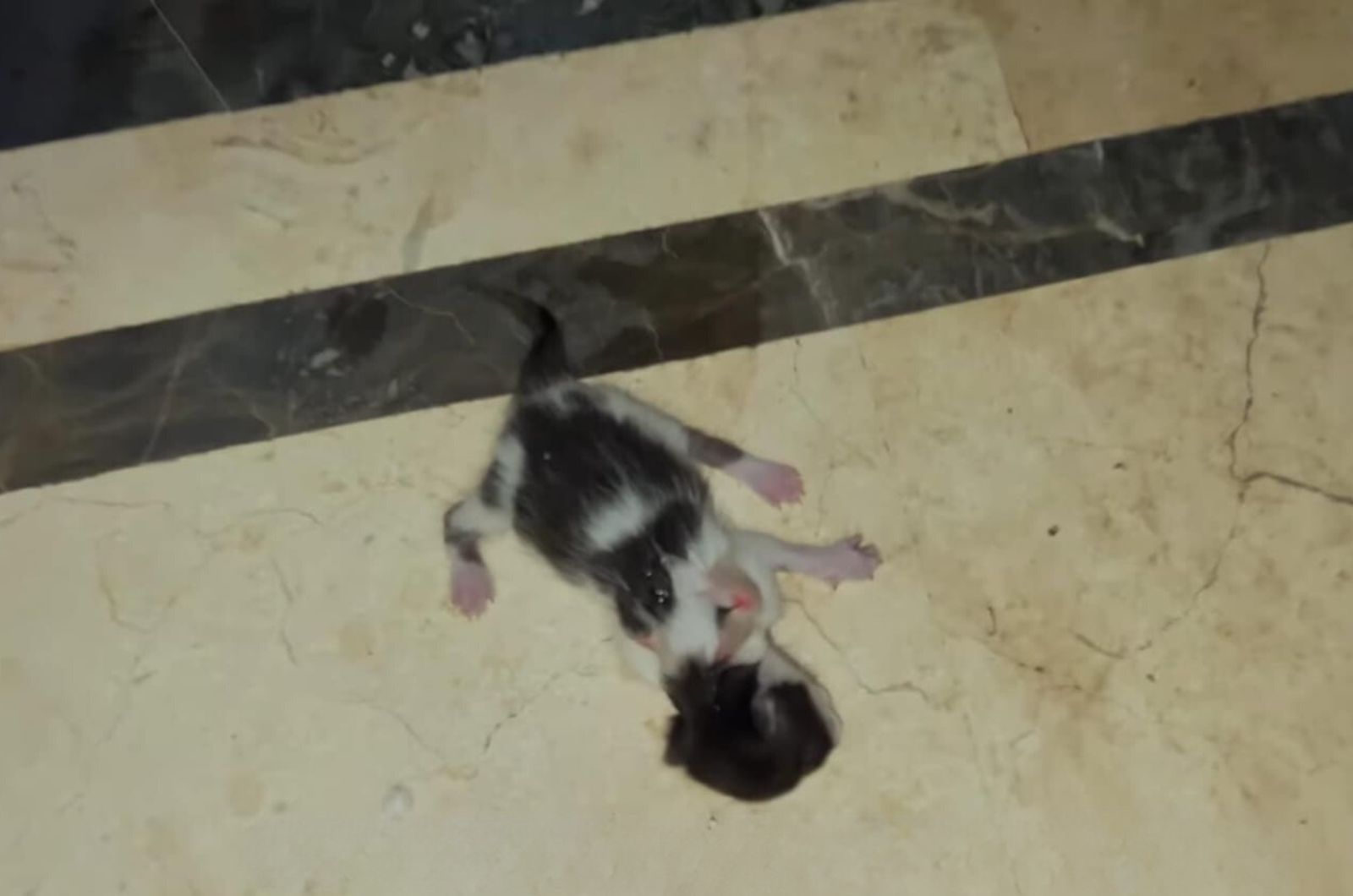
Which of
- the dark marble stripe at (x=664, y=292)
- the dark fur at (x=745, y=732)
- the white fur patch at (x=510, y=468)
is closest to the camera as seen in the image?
the dark fur at (x=745, y=732)

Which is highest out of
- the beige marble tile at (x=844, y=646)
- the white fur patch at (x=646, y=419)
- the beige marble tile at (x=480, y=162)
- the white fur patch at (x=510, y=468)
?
the beige marble tile at (x=480, y=162)

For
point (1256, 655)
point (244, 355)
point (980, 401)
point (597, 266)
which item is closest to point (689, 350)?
point (597, 266)

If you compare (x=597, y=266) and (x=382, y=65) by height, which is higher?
(x=382, y=65)

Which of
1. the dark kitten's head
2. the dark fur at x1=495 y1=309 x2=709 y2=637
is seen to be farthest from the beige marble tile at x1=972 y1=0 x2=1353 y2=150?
the dark kitten's head

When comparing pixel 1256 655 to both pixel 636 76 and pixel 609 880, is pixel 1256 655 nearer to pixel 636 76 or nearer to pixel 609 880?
pixel 609 880

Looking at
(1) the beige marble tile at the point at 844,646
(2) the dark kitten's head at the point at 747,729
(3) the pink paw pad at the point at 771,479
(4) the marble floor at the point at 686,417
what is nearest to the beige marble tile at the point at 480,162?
(4) the marble floor at the point at 686,417

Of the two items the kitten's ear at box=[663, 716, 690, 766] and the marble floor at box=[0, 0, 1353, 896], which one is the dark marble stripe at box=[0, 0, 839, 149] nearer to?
the marble floor at box=[0, 0, 1353, 896]

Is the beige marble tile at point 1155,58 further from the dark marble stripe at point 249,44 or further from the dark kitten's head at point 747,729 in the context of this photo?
the dark kitten's head at point 747,729

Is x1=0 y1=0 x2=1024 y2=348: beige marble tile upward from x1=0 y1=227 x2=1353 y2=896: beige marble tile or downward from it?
upward
